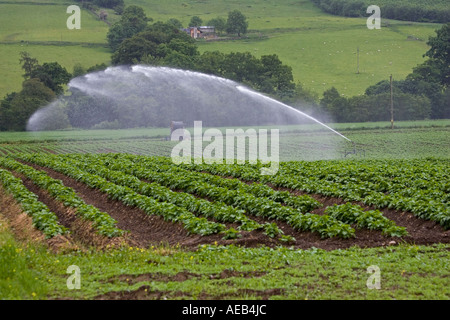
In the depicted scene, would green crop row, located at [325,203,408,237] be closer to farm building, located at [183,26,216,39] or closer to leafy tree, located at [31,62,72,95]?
leafy tree, located at [31,62,72,95]

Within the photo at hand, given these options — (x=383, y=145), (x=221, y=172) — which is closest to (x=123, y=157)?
(x=221, y=172)

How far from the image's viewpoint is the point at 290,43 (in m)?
125

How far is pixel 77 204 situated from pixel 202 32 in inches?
4580

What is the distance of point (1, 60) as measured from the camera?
107500 millimetres

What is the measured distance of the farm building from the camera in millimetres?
129375

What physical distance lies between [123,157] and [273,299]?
1104 inches

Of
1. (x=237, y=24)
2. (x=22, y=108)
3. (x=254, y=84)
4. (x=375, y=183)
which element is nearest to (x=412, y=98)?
(x=254, y=84)

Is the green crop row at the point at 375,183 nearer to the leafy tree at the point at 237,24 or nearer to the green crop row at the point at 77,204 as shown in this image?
the green crop row at the point at 77,204

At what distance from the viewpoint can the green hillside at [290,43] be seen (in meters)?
108

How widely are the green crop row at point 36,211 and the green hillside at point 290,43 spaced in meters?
76.2

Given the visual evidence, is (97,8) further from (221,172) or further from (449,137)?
(221,172)

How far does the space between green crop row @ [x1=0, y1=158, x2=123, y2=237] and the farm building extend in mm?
103447
